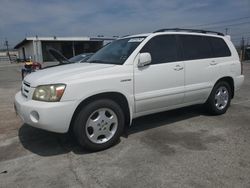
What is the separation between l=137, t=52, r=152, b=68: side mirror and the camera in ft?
13.5

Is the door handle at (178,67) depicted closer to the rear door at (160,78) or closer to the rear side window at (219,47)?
the rear door at (160,78)

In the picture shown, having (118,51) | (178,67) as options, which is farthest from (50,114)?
(178,67)

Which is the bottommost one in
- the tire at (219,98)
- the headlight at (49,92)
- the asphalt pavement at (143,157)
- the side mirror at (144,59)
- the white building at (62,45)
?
the asphalt pavement at (143,157)

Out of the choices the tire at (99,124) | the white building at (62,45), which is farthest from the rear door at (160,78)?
the white building at (62,45)

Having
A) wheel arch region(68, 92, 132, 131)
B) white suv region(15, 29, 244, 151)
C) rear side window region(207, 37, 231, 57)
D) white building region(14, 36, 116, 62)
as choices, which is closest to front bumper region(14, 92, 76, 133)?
white suv region(15, 29, 244, 151)

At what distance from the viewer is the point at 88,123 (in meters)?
3.83

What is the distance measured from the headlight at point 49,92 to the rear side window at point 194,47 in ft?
8.02

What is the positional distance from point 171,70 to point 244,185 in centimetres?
228

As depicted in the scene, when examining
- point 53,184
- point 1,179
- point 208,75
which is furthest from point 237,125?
point 1,179

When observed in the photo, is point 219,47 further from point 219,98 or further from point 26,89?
point 26,89

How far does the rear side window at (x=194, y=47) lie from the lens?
16.3 feet

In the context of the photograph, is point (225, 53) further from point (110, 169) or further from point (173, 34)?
point (110, 169)

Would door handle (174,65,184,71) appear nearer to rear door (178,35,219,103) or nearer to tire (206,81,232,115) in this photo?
rear door (178,35,219,103)

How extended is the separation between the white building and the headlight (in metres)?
30.7
